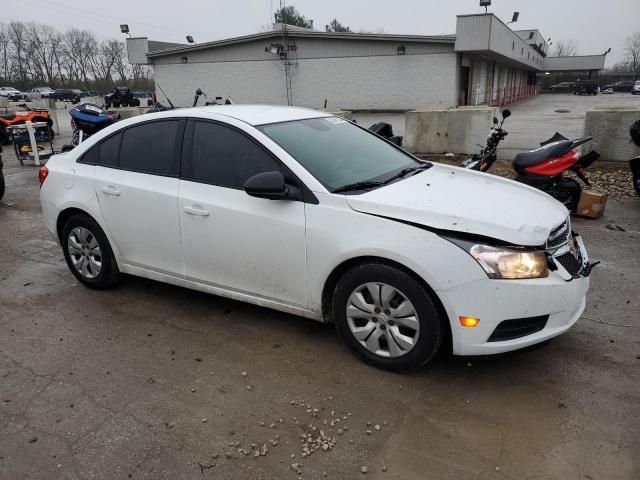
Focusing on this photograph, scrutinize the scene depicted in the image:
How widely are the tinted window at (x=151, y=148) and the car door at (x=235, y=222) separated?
0.52ft

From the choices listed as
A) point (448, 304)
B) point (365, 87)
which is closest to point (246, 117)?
point (448, 304)

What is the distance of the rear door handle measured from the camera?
4251 mm

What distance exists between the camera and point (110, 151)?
4426mm

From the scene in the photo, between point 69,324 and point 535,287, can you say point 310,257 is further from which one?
Result: point 69,324

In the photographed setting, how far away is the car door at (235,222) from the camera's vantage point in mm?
3457

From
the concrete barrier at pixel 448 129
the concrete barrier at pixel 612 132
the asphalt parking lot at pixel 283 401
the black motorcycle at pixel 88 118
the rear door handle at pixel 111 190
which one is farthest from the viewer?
the black motorcycle at pixel 88 118

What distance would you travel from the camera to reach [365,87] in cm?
Result: 2902

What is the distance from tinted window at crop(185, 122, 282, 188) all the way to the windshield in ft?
0.54

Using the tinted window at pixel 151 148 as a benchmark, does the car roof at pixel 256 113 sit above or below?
above

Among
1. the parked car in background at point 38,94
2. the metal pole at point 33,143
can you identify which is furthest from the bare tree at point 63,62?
the metal pole at point 33,143

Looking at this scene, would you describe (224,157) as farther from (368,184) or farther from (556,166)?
(556,166)

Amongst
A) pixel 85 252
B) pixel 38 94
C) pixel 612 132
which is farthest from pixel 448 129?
pixel 38 94

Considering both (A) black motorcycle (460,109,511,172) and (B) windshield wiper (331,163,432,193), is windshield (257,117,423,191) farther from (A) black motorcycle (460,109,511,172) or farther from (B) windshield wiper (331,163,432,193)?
(A) black motorcycle (460,109,511,172)

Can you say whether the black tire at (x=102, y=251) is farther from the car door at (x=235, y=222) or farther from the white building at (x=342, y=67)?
the white building at (x=342, y=67)
